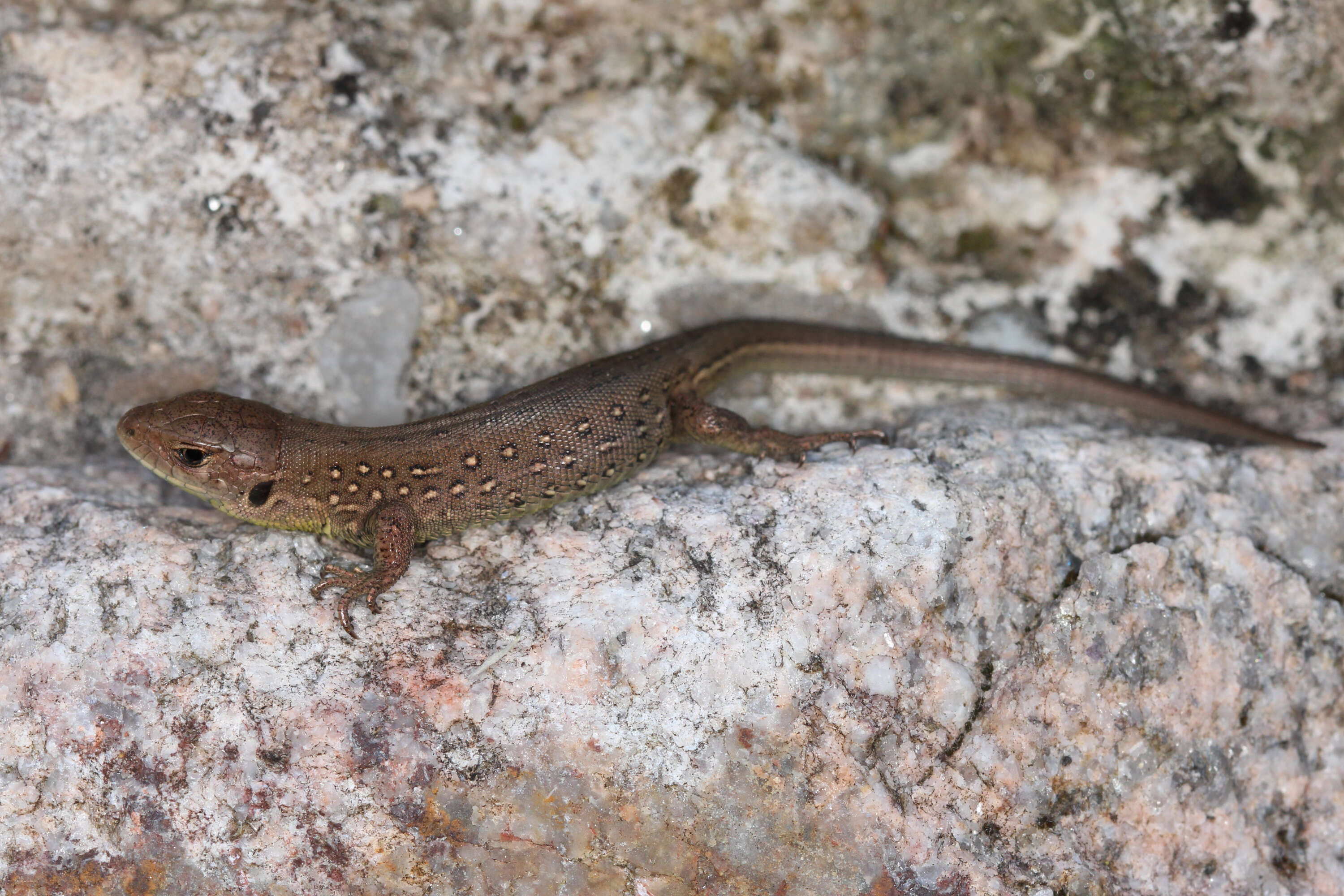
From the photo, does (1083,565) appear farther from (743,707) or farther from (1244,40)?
(1244,40)

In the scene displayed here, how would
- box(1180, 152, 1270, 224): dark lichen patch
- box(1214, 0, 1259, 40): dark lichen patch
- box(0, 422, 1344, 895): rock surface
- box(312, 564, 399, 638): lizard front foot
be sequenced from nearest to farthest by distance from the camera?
box(0, 422, 1344, 895): rock surface → box(312, 564, 399, 638): lizard front foot → box(1214, 0, 1259, 40): dark lichen patch → box(1180, 152, 1270, 224): dark lichen patch

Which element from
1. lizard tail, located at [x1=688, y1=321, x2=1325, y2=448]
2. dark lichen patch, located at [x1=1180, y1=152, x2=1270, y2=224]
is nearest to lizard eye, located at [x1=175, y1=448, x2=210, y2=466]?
lizard tail, located at [x1=688, y1=321, x2=1325, y2=448]

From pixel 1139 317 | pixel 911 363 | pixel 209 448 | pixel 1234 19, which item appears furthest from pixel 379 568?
pixel 1234 19

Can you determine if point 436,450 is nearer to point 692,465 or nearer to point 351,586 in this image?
point 351,586

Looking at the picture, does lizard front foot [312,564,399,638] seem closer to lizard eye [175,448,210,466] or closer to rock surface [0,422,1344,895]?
rock surface [0,422,1344,895]

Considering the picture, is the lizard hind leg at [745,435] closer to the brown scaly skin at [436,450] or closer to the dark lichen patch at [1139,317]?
the brown scaly skin at [436,450]

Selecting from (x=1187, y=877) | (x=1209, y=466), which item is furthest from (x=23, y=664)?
(x=1209, y=466)

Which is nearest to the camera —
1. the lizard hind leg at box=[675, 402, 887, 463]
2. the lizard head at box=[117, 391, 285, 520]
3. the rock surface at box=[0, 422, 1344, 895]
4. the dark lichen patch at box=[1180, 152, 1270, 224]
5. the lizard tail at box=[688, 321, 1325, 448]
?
the rock surface at box=[0, 422, 1344, 895]
